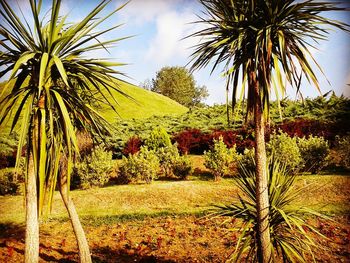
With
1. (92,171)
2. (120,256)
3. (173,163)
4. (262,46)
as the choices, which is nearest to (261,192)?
(262,46)

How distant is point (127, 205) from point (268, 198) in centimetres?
566

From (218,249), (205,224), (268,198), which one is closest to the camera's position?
(268,198)

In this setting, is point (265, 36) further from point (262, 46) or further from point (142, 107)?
point (142, 107)

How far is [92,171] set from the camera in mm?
10625

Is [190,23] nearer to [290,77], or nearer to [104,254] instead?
[290,77]

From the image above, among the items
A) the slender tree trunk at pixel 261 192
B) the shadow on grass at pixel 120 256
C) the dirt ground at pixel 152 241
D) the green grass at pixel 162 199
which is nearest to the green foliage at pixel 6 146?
the green grass at pixel 162 199

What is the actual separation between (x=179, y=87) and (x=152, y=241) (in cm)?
5997

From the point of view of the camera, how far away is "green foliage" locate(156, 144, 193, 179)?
1071 cm

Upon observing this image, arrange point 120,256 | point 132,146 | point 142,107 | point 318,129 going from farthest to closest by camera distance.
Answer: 1. point 142,107
2. point 132,146
3. point 318,129
4. point 120,256

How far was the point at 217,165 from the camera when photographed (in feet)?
33.0

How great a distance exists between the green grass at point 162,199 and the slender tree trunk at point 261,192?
389 centimetres

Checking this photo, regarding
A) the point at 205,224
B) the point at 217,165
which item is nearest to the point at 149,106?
the point at 217,165

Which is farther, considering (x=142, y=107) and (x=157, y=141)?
(x=142, y=107)

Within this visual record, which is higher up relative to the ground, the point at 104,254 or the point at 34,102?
the point at 34,102
